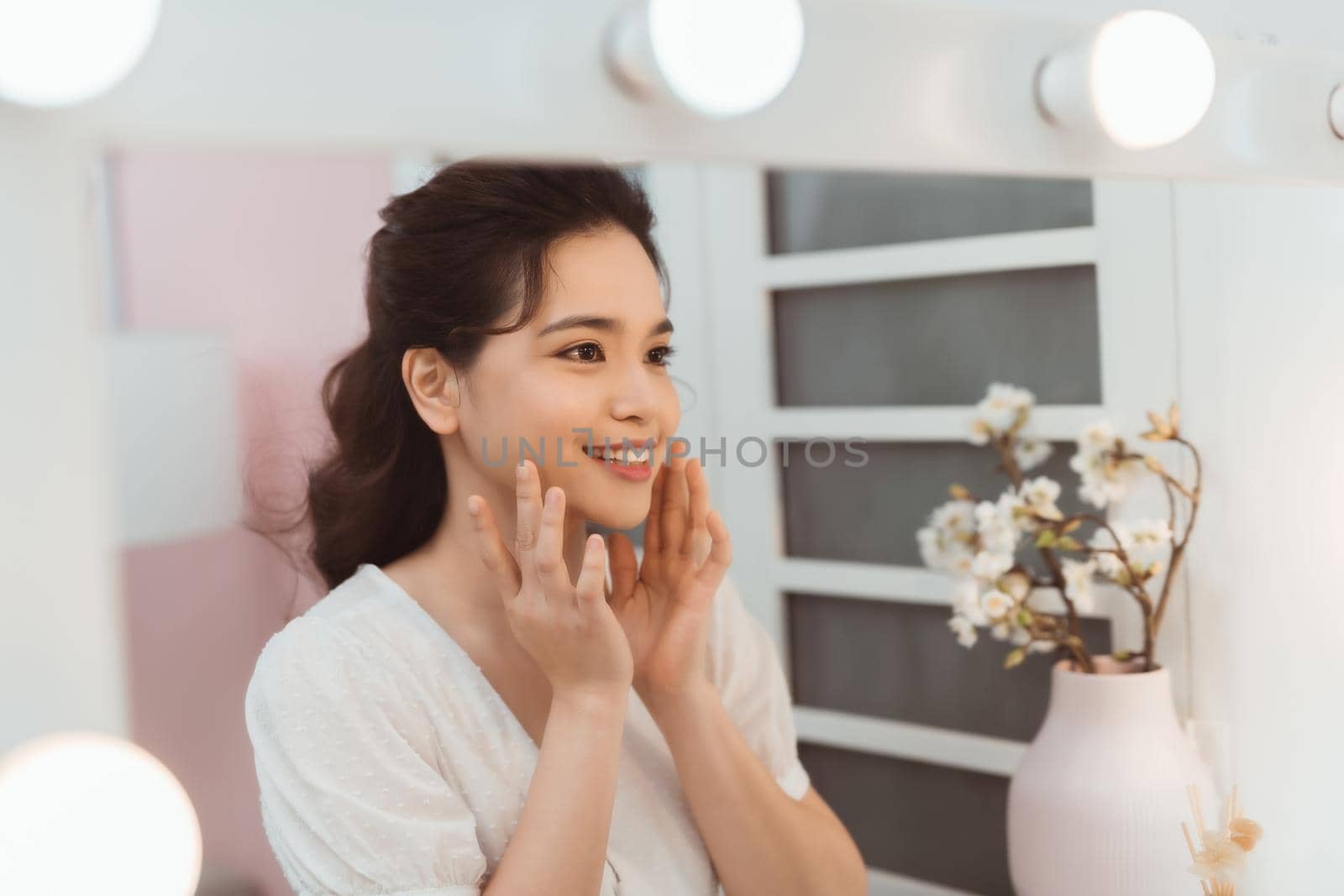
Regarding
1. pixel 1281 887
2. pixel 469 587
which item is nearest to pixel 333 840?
pixel 469 587

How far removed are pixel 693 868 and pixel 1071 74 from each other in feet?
1.48

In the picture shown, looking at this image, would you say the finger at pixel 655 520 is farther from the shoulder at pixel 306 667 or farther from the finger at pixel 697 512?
the shoulder at pixel 306 667

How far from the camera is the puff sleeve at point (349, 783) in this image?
0.52 metres

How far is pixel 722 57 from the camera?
0.32 metres

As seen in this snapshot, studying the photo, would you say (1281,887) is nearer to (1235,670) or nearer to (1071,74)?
(1235,670)

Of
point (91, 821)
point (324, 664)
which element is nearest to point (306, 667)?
point (324, 664)

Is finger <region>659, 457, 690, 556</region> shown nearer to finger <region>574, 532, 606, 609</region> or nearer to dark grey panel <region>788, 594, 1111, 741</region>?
finger <region>574, 532, 606, 609</region>

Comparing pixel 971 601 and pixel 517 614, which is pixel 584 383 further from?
pixel 971 601

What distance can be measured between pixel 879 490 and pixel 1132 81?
0.58 m

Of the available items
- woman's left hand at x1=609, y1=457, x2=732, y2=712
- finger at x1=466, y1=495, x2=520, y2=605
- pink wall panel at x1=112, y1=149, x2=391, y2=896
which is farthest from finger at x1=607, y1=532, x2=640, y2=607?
pink wall panel at x1=112, y1=149, x2=391, y2=896

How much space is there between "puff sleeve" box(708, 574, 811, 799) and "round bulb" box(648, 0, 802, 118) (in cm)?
45

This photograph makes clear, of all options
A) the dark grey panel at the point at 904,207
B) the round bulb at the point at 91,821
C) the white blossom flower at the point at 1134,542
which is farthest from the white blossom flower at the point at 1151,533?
the round bulb at the point at 91,821

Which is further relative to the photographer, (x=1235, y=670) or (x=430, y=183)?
(x=1235, y=670)

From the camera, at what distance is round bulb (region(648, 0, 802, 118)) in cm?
31
